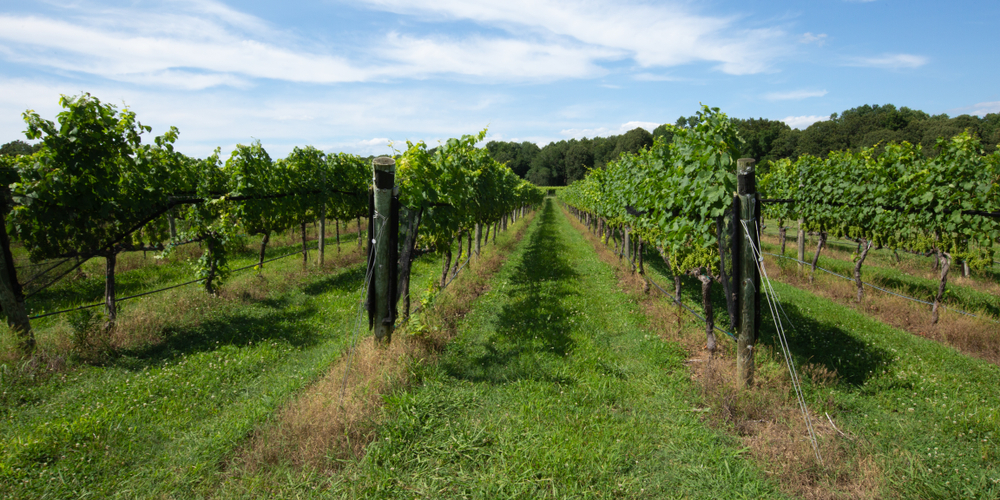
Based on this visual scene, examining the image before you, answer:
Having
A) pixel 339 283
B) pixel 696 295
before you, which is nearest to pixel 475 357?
→ pixel 696 295

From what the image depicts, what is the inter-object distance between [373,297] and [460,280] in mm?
4906

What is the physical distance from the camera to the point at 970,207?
752 cm

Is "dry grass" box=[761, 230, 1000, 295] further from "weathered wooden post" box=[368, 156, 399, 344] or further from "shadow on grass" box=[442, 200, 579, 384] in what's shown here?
"weathered wooden post" box=[368, 156, 399, 344]

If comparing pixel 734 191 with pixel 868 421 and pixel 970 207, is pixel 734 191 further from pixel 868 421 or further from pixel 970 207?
pixel 970 207

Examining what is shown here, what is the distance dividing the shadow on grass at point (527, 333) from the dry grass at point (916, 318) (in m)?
6.13

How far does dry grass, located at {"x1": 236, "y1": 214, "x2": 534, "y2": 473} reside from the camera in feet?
11.6

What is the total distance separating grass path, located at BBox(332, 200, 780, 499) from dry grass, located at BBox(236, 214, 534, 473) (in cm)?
22

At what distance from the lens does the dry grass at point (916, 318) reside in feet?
22.1

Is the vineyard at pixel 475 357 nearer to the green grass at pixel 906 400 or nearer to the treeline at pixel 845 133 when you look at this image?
the green grass at pixel 906 400

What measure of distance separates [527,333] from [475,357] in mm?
1282

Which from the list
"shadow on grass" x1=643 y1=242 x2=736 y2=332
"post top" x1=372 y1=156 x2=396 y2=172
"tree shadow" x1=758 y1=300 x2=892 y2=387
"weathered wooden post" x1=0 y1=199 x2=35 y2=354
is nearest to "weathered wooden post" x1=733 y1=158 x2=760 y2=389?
"tree shadow" x1=758 y1=300 x2=892 y2=387

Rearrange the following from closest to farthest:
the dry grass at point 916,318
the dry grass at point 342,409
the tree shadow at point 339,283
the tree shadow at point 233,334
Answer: the dry grass at point 342,409 < the tree shadow at point 233,334 < the dry grass at point 916,318 < the tree shadow at point 339,283

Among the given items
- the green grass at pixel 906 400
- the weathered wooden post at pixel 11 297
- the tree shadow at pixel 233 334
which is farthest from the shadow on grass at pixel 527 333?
the weathered wooden post at pixel 11 297

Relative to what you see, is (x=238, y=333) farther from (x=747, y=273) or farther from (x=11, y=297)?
Answer: (x=747, y=273)
